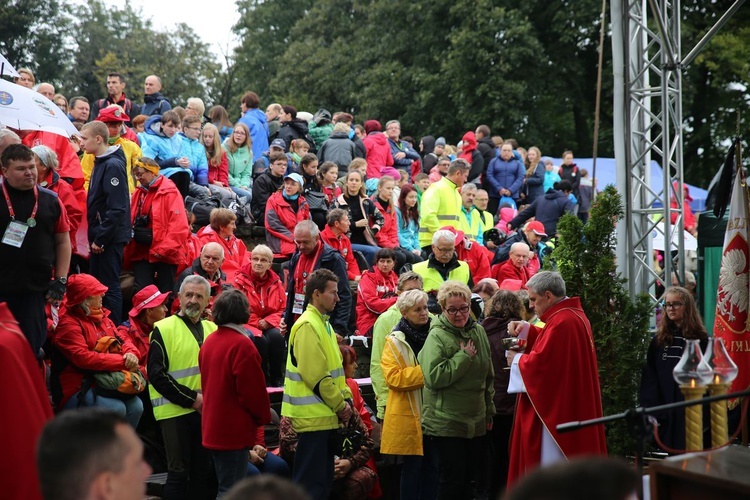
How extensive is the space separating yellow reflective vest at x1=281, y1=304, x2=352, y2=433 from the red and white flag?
3601mm

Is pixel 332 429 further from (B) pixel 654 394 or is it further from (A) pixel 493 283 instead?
(A) pixel 493 283

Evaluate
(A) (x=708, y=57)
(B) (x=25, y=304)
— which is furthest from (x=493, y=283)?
(A) (x=708, y=57)

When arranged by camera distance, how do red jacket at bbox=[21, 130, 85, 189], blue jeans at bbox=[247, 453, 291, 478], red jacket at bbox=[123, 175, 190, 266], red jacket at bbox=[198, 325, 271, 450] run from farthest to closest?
red jacket at bbox=[123, 175, 190, 266], red jacket at bbox=[21, 130, 85, 189], blue jeans at bbox=[247, 453, 291, 478], red jacket at bbox=[198, 325, 271, 450]

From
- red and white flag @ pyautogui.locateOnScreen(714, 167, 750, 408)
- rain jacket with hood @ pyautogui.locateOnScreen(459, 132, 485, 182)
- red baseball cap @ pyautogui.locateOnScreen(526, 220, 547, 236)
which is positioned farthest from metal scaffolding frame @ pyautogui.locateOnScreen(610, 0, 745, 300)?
rain jacket with hood @ pyautogui.locateOnScreen(459, 132, 485, 182)

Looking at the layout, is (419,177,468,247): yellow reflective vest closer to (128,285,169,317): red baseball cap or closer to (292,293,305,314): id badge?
(292,293,305,314): id badge

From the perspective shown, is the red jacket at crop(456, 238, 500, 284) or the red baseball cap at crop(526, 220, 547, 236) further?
the red baseball cap at crop(526, 220, 547, 236)

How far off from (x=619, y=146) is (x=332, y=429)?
15.0 feet

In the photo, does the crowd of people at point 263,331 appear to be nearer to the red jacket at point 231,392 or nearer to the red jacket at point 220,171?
the red jacket at point 231,392

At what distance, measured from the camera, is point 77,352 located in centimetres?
741

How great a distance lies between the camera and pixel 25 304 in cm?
681

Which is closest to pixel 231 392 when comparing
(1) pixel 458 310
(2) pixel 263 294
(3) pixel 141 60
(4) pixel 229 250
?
(1) pixel 458 310

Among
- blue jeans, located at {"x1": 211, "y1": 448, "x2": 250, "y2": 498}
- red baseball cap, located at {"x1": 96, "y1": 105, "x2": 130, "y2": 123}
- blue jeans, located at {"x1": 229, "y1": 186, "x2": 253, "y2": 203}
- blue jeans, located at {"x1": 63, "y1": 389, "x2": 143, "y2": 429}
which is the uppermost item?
red baseball cap, located at {"x1": 96, "y1": 105, "x2": 130, "y2": 123}

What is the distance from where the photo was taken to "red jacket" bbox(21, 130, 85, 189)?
30.8 feet

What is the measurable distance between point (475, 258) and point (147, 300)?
517 cm
